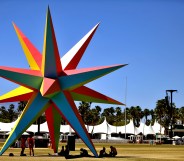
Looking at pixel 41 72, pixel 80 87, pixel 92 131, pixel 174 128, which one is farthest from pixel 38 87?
pixel 174 128

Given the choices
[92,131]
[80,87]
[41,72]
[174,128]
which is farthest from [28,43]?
[174,128]

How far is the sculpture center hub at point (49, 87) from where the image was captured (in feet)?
106

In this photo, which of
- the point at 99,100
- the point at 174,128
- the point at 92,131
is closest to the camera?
the point at 99,100

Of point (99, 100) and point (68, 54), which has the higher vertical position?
point (68, 54)

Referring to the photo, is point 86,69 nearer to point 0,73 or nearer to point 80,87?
point 80,87

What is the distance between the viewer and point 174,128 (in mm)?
155250

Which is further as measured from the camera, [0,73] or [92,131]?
[92,131]

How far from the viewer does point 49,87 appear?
3250cm

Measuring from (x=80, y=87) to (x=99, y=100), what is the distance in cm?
Answer: 194

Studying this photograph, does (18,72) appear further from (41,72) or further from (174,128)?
(174,128)

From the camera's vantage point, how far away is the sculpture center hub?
106ft

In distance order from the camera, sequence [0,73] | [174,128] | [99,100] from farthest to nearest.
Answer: [174,128] < [99,100] < [0,73]

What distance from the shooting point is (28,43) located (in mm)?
36062

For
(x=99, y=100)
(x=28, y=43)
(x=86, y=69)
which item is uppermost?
(x=28, y=43)
